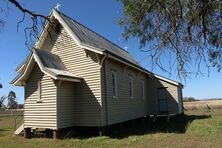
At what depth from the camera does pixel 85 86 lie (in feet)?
57.9

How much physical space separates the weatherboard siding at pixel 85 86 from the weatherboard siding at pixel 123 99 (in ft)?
2.71

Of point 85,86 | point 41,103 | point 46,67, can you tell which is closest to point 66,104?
point 41,103

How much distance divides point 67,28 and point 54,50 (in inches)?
74.1

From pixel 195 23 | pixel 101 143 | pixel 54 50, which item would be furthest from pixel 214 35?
pixel 54 50

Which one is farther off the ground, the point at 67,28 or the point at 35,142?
the point at 67,28

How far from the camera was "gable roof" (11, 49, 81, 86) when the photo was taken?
16266 millimetres

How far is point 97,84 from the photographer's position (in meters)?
17.2

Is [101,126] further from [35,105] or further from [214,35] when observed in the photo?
[214,35]

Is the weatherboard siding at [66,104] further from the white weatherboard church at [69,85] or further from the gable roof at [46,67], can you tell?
the gable roof at [46,67]

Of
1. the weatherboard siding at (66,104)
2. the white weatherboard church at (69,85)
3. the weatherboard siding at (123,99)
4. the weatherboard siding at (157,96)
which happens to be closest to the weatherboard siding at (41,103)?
the white weatherboard church at (69,85)

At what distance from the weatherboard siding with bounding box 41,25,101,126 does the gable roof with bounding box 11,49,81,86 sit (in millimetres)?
499

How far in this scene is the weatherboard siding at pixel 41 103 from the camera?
16.4 meters

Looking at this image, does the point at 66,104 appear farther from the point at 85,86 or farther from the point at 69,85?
the point at 85,86

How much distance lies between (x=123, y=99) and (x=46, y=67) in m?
6.00
